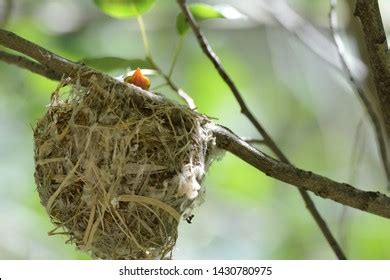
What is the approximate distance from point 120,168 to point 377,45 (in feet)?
2.12

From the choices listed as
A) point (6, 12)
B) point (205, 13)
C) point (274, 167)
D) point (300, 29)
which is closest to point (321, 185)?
point (274, 167)

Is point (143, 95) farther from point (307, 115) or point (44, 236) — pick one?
point (307, 115)

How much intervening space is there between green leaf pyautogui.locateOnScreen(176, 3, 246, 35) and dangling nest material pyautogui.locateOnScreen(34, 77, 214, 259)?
450 millimetres

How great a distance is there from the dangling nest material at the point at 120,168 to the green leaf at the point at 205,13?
0.45 meters

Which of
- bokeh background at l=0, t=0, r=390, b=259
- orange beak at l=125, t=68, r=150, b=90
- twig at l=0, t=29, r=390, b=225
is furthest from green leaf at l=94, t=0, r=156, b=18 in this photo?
bokeh background at l=0, t=0, r=390, b=259

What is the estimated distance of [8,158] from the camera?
4293 millimetres

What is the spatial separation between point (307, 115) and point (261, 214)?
736mm

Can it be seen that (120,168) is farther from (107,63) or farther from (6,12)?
(6,12)

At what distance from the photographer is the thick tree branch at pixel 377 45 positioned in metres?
1.63

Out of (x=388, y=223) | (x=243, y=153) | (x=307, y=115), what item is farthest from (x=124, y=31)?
(x=243, y=153)

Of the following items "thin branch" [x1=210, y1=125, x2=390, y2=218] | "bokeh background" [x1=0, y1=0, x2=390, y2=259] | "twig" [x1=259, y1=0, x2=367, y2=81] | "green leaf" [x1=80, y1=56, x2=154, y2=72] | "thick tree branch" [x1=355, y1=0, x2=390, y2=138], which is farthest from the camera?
"bokeh background" [x1=0, y1=0, x2=390, y2=259]

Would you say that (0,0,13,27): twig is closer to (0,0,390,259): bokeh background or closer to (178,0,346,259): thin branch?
(0,0,390,259): bokeh background

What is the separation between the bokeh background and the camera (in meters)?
3.75

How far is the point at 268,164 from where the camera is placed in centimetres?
175
